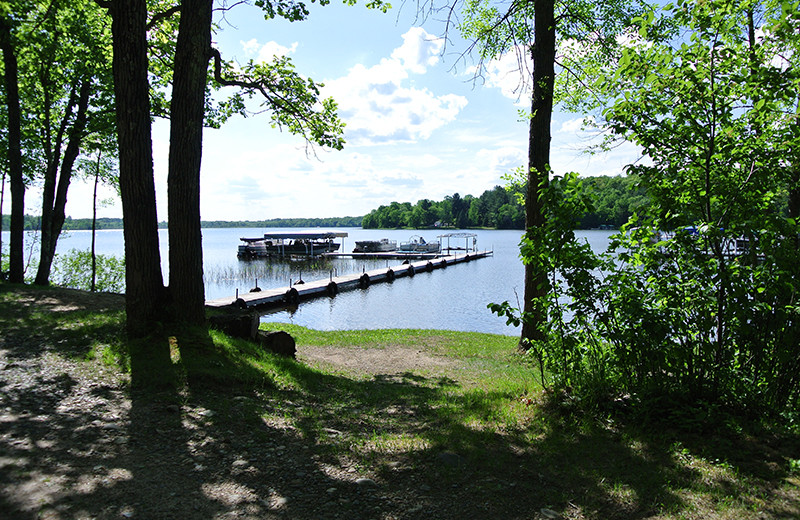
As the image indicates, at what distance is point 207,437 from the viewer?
3980mm

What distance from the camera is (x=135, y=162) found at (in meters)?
6.22

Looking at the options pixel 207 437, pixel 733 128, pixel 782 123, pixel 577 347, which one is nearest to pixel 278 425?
pixel 207 437

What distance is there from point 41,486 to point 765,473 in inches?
193

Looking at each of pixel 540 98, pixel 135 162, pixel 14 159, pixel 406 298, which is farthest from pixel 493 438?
pixel 406 298

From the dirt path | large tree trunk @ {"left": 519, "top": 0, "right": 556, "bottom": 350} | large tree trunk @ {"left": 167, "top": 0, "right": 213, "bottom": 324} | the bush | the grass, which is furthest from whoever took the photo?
the bush

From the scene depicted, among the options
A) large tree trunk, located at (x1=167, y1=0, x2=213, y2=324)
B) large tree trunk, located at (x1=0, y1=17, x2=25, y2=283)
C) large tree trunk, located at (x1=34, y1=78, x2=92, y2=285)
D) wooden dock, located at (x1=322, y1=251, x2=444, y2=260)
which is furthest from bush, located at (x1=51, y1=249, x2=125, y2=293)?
wooden dock, located at (x1=322, y1=251, x2=444, y2=260)

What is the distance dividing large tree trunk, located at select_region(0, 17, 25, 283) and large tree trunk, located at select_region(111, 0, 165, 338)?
28.0ft

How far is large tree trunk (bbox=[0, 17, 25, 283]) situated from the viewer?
12.9 m

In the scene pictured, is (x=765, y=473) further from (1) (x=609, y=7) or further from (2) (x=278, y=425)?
(1) (x=609, y=7)

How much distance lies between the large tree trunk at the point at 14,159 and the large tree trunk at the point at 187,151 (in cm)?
850

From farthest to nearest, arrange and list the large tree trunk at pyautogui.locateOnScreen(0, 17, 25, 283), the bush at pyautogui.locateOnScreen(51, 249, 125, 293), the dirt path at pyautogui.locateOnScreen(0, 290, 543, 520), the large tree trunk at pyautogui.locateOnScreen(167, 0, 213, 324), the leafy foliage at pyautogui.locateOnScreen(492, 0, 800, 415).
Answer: the bush at pyautogui.locateOnScreen(51, 249, 125, 293)
the large tree trunk at pyautogui.locateOnScreen(0, 17, 25, 283)
the large tree trunk at pyautogui.locateOnScreen(167, 0, 213, 324)
the leafy foliage at pyautogui.locateOnScreen(492, 0, 800, 415)
the dirt path at pyautogui.locateOnScreen(0, 290, 543, 520)

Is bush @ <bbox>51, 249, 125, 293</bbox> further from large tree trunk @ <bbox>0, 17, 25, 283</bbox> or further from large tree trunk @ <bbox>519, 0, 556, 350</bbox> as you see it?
large tree trunk @ <bbox>519, 0, 556, 350</bbox>

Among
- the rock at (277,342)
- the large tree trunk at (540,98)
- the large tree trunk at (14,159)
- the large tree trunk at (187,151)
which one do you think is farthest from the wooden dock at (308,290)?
the large tree trunk at (540,98)

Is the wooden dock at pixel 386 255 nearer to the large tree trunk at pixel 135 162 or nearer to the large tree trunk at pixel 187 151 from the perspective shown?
the large tree trunk at pixel 187 151
